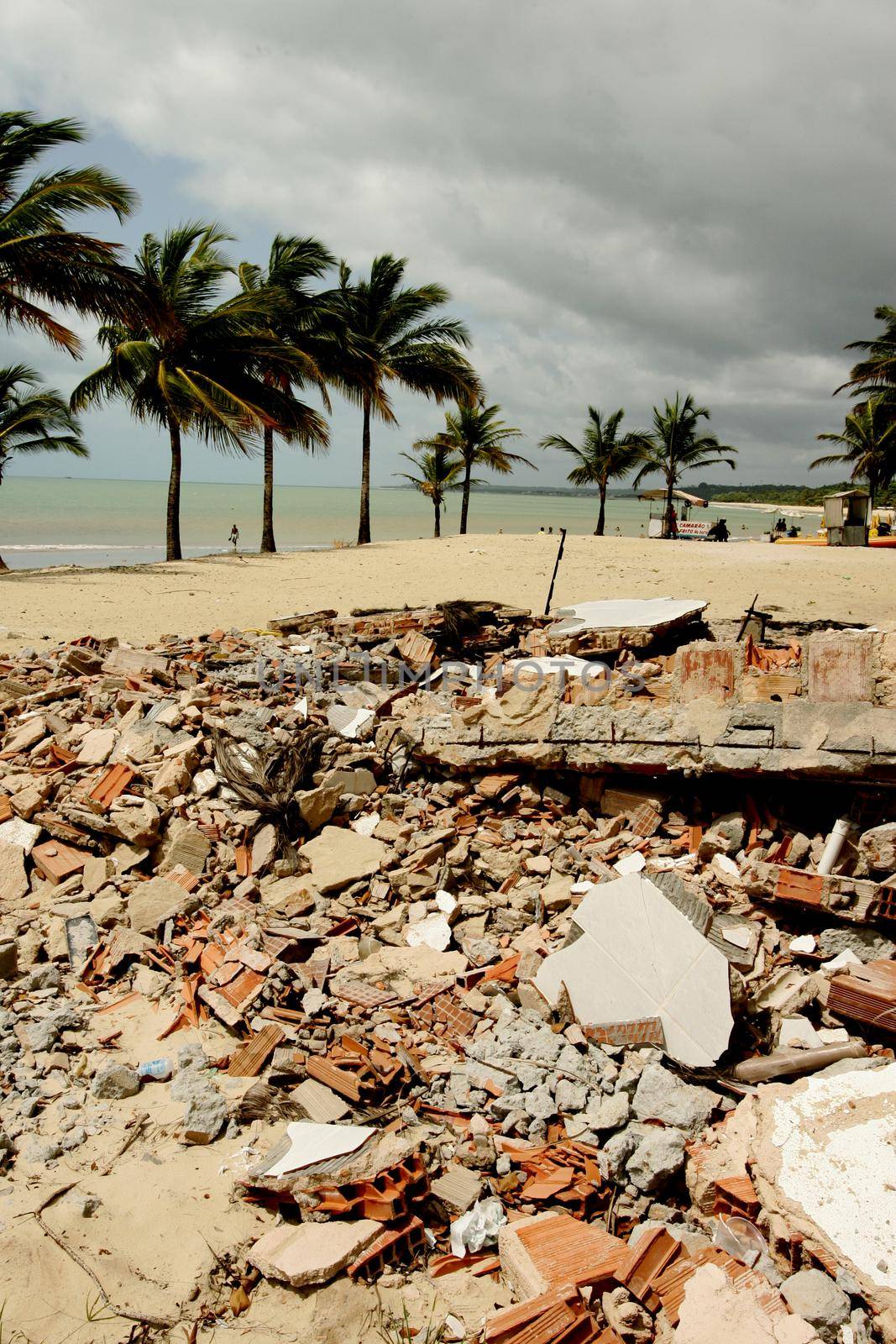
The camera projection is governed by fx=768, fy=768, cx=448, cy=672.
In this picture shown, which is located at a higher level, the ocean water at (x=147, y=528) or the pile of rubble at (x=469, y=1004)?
the ocean water at (x=147, y=528)

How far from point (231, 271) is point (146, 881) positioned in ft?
53.8

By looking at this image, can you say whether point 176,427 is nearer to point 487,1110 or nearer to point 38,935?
point 38,935

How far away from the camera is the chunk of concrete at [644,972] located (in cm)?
327

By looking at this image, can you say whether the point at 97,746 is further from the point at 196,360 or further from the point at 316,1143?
the point at 196,360

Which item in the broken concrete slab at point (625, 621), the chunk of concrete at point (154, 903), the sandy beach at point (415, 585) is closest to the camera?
the chunk of concrete at point (154, 903)

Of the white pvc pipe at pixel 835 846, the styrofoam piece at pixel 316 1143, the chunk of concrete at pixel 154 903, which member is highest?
the white pvc pipe at pixel 835 846

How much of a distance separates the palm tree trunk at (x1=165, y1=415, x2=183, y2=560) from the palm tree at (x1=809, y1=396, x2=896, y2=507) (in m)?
22.8

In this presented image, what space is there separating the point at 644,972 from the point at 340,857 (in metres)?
1.88

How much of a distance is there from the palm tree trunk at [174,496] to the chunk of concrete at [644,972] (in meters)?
15.7

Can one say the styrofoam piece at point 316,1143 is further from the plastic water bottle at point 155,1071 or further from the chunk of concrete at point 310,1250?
the plastic water bottle at point 155,1071

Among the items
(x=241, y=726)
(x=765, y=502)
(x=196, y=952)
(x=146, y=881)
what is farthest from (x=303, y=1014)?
(x=765, y=502)

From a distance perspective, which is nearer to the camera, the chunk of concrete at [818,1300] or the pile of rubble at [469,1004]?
the chunk of concrete at [818,1300]

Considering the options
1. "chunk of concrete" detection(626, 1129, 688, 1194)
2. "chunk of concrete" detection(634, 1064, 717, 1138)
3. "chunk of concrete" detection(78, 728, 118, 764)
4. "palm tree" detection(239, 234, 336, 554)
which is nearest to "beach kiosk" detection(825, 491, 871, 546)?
"palm tree" detection(239, 234, 336, 554)

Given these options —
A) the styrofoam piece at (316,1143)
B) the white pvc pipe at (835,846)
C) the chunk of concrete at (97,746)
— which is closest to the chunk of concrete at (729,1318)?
the styrofoam piece at (316,1143)
